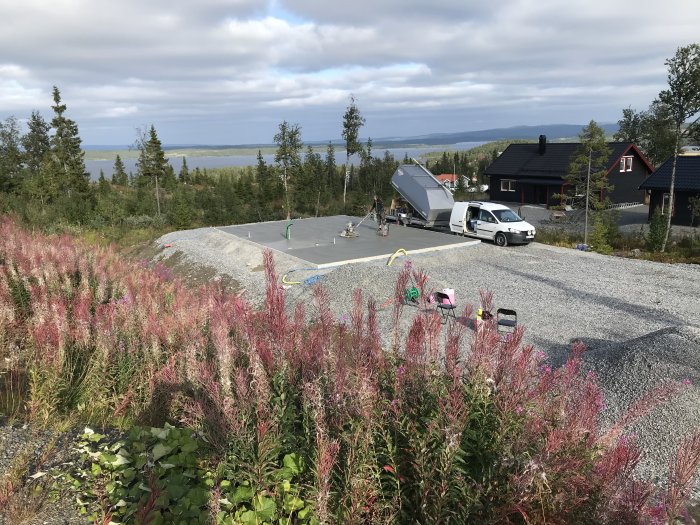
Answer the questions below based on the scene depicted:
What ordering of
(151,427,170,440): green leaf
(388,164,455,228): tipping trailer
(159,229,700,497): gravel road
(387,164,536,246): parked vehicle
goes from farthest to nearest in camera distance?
(388,164,455,228): tipping trailer < (387,164,536,246): parked vehicle < (159,229,700,497): gravel road < (151,427,170,440): green leaf

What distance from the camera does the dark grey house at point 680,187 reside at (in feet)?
91.3

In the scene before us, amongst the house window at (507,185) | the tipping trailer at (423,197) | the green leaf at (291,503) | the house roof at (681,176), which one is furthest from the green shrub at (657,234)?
the green leaf at (291,503)

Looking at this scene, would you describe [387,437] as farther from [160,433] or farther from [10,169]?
[10,169]

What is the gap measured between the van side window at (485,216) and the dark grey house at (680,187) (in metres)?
12.7

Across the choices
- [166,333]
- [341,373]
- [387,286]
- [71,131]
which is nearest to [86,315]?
[166,333]

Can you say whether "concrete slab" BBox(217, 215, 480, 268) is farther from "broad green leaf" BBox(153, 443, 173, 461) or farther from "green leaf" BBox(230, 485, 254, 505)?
"green leaf" BBox(230, 485, 254, 505)

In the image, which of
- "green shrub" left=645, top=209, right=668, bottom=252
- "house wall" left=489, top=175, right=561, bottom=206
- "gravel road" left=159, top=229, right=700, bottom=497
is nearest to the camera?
"gravel road" left=159, top=229, right=700, bottom=497

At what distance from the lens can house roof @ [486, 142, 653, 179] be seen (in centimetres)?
3691

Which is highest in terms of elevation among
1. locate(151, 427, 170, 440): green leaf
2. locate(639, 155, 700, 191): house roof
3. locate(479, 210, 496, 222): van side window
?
locate(639, 155, 700, 191): house roof

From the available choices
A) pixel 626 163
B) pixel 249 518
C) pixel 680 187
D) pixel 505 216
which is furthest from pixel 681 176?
pixel 249 518

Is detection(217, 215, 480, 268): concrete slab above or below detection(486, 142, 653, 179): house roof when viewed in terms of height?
below

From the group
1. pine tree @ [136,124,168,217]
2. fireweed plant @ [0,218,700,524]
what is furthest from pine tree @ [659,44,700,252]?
pine tree @ [136,124,168,217]

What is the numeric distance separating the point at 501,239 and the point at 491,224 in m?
0.85

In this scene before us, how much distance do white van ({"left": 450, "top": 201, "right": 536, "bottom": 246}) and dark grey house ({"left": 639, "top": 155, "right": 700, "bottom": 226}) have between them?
11.8 metres
